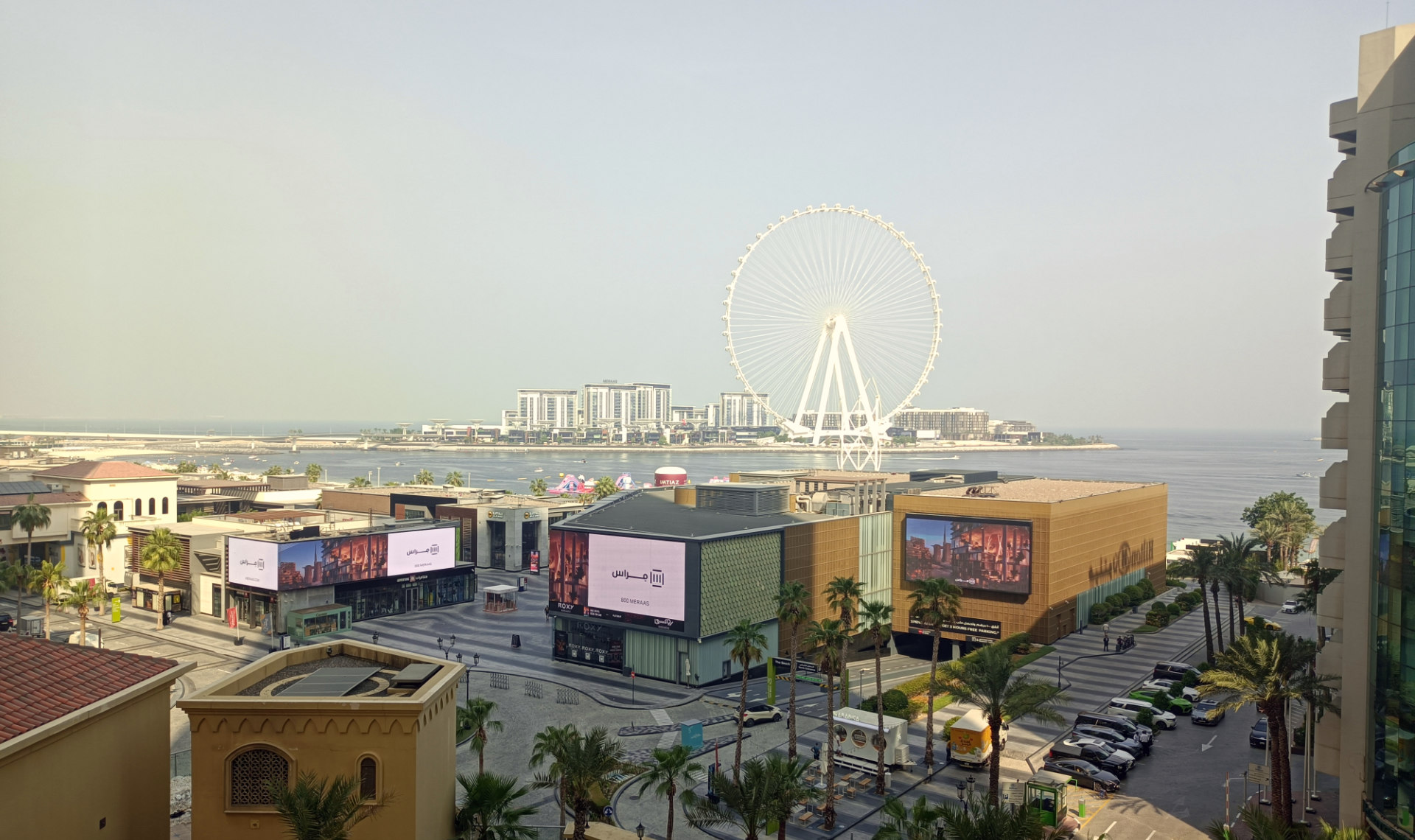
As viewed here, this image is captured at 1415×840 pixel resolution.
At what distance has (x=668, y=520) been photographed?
69000 millimetres

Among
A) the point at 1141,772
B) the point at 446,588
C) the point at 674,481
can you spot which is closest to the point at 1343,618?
the point at 1141,772

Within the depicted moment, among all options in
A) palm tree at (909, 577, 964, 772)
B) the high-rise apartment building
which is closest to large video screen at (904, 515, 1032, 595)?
palm tree at (909, 577, 964, 772)

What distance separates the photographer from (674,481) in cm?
18962

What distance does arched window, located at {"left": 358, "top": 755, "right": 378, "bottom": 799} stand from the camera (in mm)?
19484

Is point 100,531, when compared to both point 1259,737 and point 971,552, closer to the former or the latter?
point 971,552

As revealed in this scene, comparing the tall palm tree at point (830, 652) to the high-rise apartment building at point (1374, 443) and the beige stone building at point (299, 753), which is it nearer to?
the high-rise apartment building at point (1374, 443)

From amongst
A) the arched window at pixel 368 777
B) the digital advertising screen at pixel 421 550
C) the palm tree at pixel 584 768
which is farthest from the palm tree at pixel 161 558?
the arched window at pixel 368 777

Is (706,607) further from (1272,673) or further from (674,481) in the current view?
(674,481)

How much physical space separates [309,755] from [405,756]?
76.1 inches

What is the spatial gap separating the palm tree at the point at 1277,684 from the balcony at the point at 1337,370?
9.92 m

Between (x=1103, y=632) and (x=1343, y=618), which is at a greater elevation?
(x=1343, y=618)

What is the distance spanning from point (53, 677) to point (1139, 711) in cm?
5049

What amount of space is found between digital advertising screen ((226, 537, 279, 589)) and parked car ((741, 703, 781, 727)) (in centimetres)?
4089

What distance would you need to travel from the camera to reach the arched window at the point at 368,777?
63.9ft
